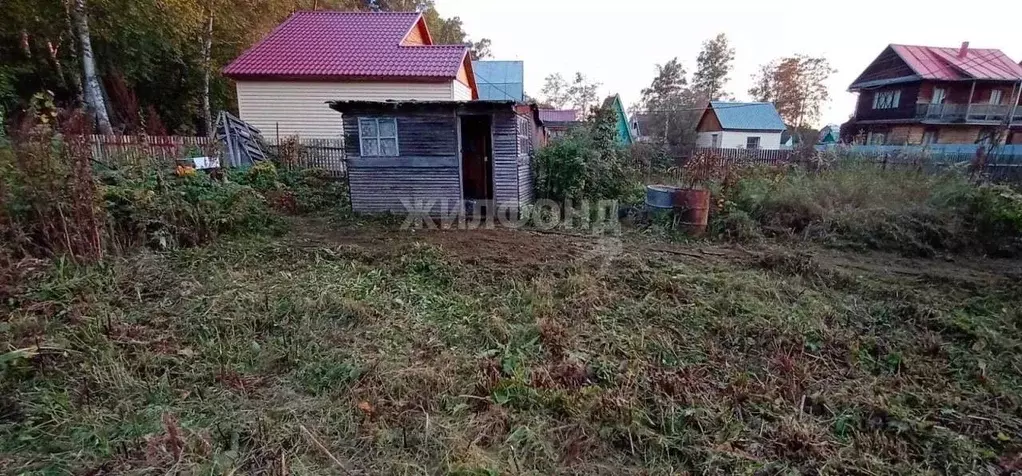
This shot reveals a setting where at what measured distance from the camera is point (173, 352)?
3.40m

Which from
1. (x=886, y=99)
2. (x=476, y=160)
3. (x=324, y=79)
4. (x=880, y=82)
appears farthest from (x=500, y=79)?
(x=886, y=99)

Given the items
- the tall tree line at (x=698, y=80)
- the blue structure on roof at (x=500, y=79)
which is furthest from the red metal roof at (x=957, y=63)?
the blue structure on roof at (x=500, y=79)

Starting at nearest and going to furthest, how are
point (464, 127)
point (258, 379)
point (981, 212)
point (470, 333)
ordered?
1. point (258, 379)
2. point (470, 333)
3. point (981, 212)
4. point (464, 127)

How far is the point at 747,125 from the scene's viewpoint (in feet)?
80.9

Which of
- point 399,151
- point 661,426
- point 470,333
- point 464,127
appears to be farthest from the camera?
point 464,127

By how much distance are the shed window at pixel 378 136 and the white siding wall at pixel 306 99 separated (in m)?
5.85

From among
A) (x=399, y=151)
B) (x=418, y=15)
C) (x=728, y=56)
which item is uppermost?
(x=728, y=56)

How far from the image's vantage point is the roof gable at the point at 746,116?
966 inches

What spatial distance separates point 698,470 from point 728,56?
42.7 meters

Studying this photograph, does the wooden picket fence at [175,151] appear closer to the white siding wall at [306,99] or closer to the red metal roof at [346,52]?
the white siding wall at [306,99]

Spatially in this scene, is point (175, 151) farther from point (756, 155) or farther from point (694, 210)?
point (756, 155)

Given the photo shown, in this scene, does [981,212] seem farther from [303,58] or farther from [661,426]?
[303,58]

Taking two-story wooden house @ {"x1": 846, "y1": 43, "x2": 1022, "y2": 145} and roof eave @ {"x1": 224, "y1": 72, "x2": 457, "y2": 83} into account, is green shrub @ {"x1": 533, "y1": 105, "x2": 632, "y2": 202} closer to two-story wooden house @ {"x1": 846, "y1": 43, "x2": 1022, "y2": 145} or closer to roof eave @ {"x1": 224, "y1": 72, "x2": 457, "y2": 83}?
roof eave @ {"x1": 224, "y1": 72, "x2": 457, "y2": 83}

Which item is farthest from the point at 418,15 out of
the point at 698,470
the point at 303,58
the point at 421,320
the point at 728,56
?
the point at 728,56
